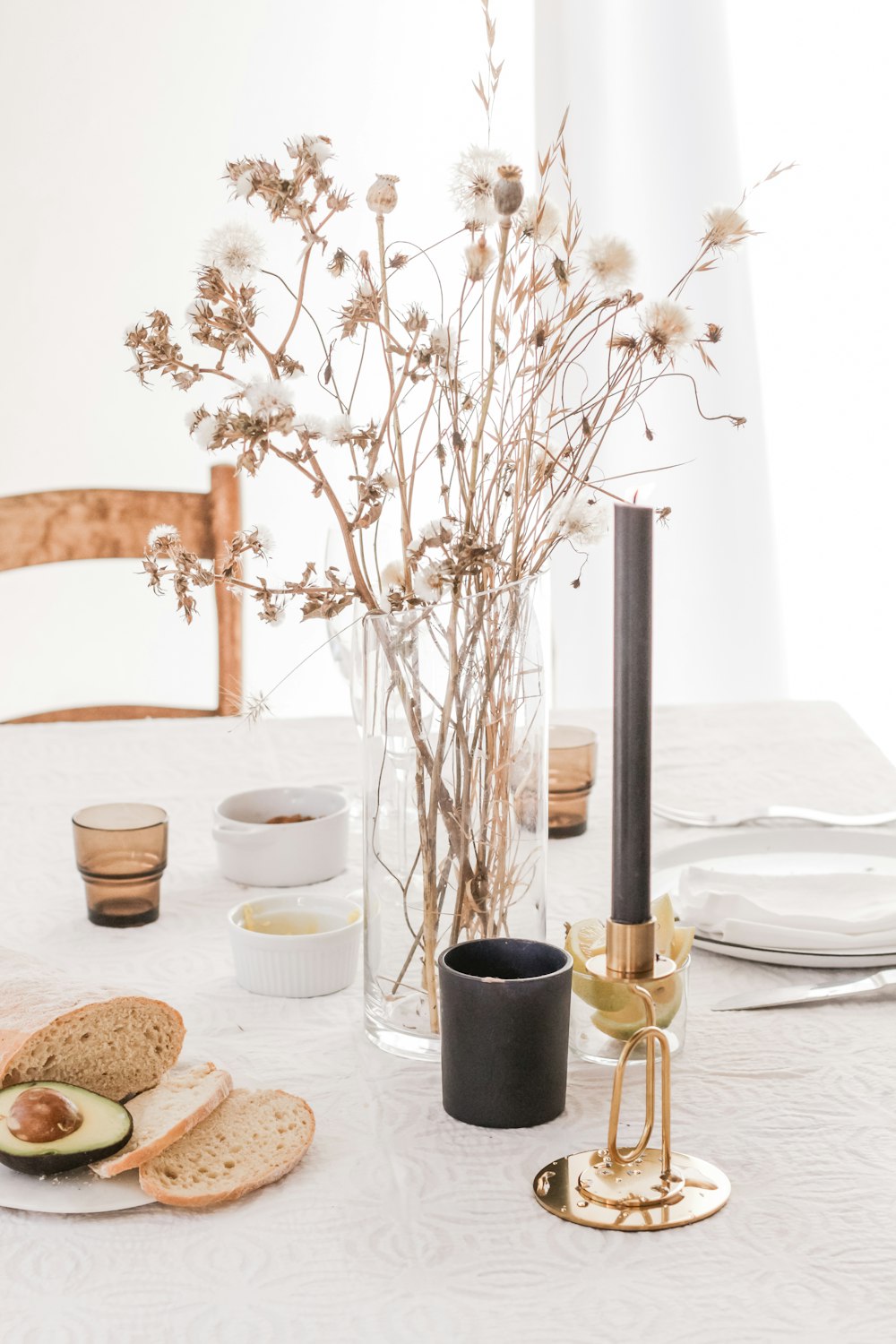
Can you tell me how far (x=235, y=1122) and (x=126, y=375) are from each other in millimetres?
2398

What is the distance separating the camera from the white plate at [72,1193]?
0.58m

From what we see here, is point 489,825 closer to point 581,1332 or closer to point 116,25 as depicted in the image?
point 581,1332

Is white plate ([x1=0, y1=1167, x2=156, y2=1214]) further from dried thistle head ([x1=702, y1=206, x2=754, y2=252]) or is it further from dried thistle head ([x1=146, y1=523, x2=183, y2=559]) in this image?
dried thistle head ([x1=702, y1=206, x2=754, y2=252])

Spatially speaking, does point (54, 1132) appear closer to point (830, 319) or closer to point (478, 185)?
point (478, 185)

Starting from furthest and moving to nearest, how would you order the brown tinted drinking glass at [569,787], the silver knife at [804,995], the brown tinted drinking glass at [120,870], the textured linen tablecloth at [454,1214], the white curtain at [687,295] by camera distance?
the white curtain at [687,295] → the brown tinted drinking glass at [569,787] → the brown tinted drinking glass at [120,870] → the silver knife at [804,995] → the textured linen tablecloth at [454,1214]

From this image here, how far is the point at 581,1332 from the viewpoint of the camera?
503 millimetres

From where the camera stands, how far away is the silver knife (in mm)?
794

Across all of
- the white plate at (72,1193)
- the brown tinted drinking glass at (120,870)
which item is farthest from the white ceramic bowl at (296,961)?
the white plate at (72,1193)

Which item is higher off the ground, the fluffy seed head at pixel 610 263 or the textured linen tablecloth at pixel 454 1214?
the fluffy seed head at pixel 610 263

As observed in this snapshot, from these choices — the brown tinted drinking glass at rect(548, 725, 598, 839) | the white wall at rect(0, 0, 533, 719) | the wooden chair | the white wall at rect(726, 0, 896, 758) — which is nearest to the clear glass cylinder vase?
the brown tinted drinking glass at rect(548, 725, 598, 839)

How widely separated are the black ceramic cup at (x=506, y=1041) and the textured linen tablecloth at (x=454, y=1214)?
11mm

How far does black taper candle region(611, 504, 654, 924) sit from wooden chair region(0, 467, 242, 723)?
3.73ft

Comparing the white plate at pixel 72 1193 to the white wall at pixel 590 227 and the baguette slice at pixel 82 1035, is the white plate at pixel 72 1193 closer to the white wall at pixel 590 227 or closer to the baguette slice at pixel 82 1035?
the baguette slice at pixel 82 1035

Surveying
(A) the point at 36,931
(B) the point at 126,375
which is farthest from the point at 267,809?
(B) the point at 126,375
